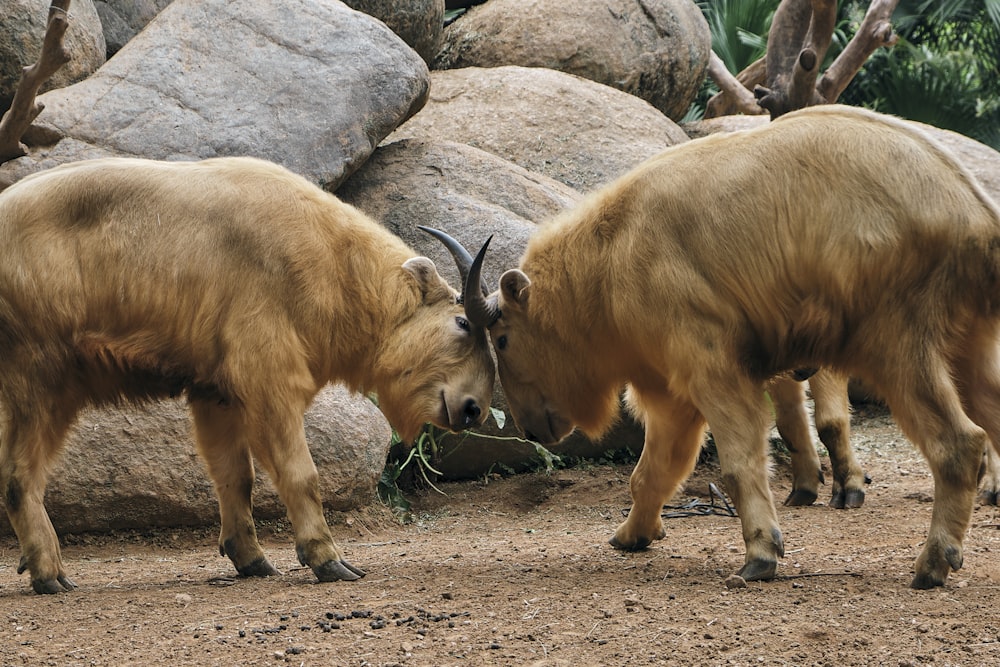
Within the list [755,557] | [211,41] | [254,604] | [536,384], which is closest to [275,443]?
[254,604]

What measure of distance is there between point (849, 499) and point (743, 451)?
101 inches

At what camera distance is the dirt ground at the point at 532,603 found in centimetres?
396

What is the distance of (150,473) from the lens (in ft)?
22.7

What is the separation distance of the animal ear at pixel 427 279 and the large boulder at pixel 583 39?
6.64m

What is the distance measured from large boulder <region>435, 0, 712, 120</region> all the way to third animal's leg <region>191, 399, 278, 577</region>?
7.19 m

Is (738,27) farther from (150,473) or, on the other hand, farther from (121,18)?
(150,473)

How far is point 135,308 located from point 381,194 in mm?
3968

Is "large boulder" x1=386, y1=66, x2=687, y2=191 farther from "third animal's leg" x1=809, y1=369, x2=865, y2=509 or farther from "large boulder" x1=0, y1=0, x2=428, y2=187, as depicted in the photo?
"third animal's leg" x1=809, y1=369, x2=865, y2=509

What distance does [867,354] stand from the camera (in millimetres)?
4824

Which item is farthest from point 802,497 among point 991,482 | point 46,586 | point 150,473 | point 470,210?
point 46,586

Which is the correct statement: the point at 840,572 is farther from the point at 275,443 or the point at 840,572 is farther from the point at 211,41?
Answer: the point at 211,41

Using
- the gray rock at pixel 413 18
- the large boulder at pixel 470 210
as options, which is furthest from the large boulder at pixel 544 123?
the large boulder at pixel 470 210

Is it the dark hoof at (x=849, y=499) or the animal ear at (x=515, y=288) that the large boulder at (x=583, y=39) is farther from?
the animal ear at (x=515, y=288)

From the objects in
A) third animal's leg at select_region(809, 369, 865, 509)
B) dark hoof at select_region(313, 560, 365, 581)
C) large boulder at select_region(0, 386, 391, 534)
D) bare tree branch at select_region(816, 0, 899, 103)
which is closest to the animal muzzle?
dark hoof at select_region(313, 560, 365, 581)
